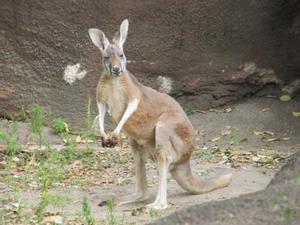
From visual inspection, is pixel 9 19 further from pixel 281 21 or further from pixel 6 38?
pixel 281 21

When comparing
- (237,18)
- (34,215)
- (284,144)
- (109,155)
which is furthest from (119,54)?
(237,18)

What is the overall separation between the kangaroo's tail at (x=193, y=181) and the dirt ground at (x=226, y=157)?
2.1 inches

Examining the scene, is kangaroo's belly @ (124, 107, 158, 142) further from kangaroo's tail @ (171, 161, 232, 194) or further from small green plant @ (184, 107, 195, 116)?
small green plant @ (184, 107, 195, 116)

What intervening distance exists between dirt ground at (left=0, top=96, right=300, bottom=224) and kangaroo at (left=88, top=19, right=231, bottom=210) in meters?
0.15

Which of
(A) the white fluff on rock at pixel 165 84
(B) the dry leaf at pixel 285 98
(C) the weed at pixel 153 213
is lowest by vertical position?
(C) the weed at pixel 153 213

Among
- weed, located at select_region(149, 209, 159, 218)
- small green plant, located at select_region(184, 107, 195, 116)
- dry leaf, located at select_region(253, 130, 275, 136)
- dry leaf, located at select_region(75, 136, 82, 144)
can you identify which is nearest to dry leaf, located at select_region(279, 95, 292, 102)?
dry leaf, located at select_region(253, 130, 275, 136)

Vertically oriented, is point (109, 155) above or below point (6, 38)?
below

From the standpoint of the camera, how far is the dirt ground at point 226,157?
6.30 metres

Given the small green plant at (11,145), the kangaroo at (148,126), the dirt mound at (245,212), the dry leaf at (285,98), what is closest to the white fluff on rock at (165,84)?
the dry leaf at (285,98)

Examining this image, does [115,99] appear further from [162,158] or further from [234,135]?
[234,135]

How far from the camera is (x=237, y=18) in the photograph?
982 centimetres

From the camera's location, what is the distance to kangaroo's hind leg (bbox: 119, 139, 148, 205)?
6.46 metres

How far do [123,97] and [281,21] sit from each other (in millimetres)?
4067

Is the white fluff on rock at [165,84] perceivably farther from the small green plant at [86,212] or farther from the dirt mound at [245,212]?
the dirt mound at [245,212]
